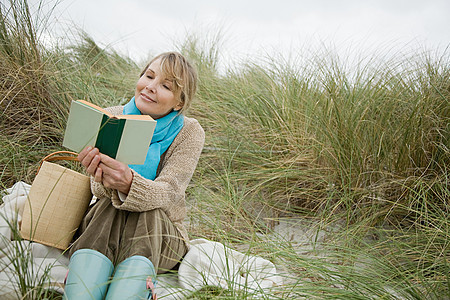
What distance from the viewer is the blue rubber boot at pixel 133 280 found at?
5.42ft

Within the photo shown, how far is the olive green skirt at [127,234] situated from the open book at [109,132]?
35cm

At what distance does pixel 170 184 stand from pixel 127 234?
0.98 ft

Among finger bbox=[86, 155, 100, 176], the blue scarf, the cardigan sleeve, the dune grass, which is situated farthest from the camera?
the dune grass

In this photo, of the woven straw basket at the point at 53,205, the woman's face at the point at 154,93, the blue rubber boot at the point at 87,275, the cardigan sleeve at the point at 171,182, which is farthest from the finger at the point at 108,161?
the woman's face at the point at 154,93

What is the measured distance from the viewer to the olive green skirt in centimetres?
185

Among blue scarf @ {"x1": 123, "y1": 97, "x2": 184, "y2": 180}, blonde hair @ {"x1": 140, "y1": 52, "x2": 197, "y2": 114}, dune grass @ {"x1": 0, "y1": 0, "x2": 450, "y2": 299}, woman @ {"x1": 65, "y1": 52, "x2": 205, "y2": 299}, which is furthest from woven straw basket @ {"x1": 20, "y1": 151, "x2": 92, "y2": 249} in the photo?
dune grass @ {"x1": 0, "y1": 0, "x2": 450, "y2": 299}

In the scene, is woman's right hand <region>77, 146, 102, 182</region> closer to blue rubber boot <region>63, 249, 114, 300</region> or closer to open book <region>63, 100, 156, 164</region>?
open book <region>63, 100, 156, 164</region>

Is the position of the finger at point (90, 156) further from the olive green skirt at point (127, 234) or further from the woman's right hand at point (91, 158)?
the olive green skirt at point (127, 234)

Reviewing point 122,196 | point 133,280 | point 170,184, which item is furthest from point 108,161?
point 133,280

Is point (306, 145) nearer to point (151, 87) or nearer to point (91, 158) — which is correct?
point (151, 87)

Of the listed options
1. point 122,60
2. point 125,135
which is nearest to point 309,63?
point 125,135

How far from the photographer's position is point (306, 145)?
3.05 meters

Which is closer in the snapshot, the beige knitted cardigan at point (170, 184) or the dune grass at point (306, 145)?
the beige knitted cardigan at point (170, 184)

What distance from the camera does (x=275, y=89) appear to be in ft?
12.8
